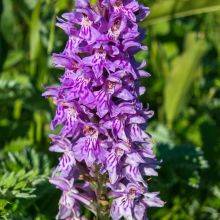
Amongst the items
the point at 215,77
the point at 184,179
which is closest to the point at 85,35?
the point at 184,179

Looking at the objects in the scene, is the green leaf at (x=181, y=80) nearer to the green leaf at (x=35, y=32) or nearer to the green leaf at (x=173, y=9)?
the green leaf at (x=173, y=9)

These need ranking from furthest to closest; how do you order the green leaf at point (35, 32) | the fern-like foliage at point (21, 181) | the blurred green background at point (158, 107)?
the green leaf at point (35, 32), the blurred green background at point (158, 107), the fern-like foliage at point (21, 181)

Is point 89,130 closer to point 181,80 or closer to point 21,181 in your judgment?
point 21,181

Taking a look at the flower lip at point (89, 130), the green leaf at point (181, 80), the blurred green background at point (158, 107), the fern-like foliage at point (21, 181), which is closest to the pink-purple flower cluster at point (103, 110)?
the flower lip at point (89, 130)

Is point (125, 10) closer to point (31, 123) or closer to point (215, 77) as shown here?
point (31, 123)

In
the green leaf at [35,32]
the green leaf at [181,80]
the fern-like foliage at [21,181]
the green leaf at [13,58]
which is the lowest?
the fern-like foliage at [21,181]

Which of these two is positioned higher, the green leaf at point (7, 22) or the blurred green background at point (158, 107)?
the green leaf at point (7, 22)

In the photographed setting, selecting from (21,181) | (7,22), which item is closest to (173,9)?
(7,22)
